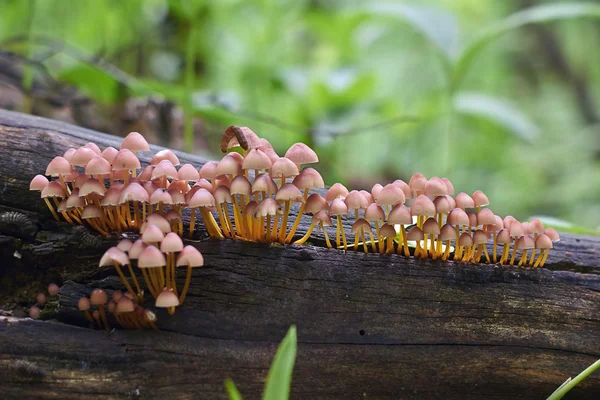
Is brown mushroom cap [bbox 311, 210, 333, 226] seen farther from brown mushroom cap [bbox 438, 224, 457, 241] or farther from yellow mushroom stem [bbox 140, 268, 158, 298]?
yellow mushroom stem [bbox 140, 268, 158, 298]

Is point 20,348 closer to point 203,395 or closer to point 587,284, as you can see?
point 203,395

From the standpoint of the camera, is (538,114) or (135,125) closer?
(135,125)

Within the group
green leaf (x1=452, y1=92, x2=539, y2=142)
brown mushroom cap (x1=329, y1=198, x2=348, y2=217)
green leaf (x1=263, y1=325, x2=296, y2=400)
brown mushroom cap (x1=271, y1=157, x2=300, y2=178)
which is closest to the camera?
green leaf (x1=263, y1=325, x2=296, y2=400)

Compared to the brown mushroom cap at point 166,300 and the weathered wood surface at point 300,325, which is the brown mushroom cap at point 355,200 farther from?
the brown mushroom cap at point 166,300

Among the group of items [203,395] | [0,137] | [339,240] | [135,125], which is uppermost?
[135,125]

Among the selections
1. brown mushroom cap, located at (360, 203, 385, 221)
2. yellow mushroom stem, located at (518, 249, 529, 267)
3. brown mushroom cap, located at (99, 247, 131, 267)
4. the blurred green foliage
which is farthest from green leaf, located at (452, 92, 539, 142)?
brown mushroom cap, located at (99, 247, 131, 267)

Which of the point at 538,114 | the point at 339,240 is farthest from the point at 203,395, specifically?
the point at 538,114
